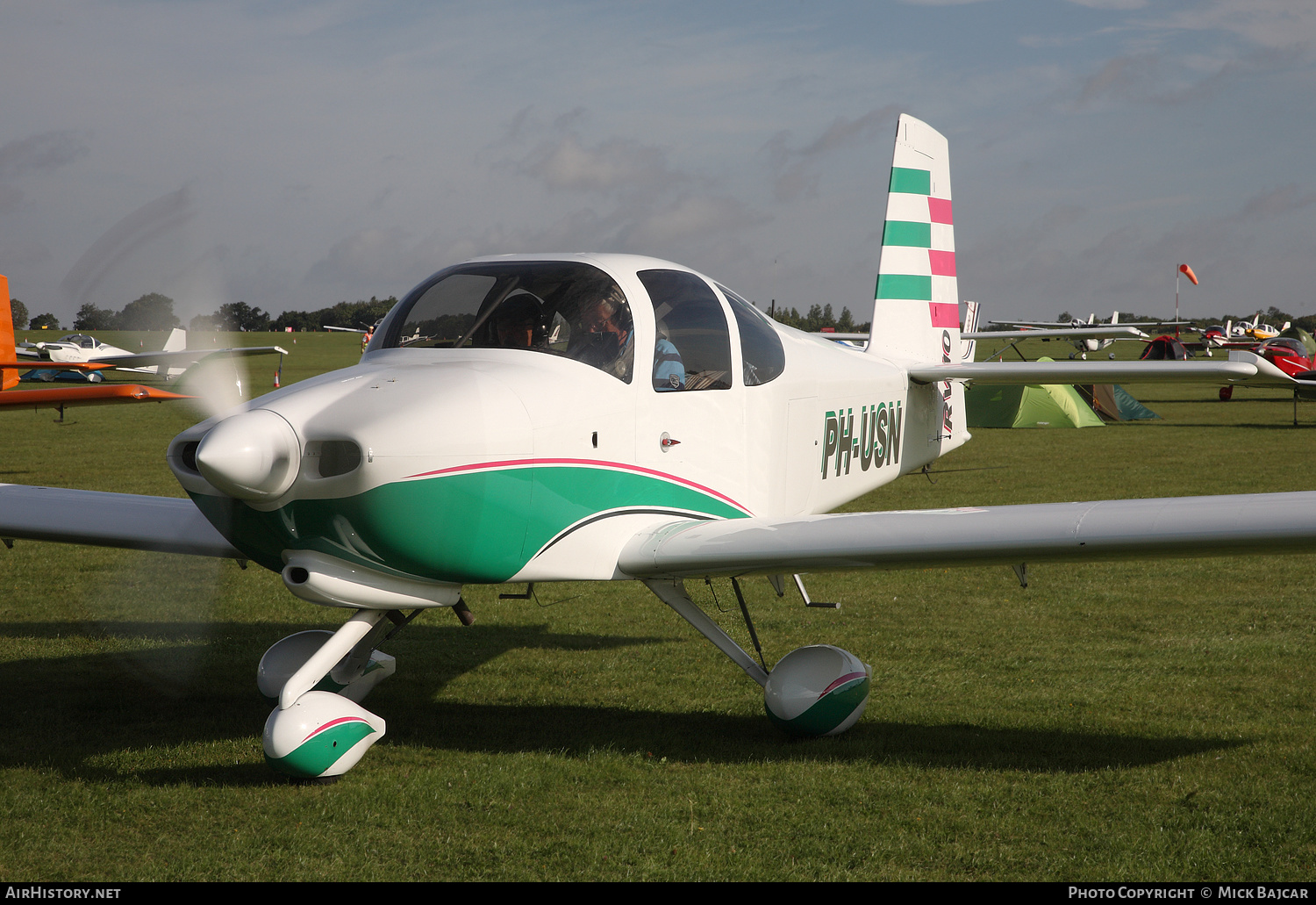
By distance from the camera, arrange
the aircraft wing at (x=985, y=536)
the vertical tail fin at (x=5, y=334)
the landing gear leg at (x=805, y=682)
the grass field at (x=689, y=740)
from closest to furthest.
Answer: the grass field at (x=689, y=740) → the aircraft wing at (x=985, y=536) → the landing gear leg at (x=805, y=682) → the vertical tail fin at (x=5, y=334)

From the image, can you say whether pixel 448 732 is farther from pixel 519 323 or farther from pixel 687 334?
pixel 687 334

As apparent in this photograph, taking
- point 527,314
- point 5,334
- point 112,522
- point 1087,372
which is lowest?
point 112,522

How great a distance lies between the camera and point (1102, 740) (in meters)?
4.71

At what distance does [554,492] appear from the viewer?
4211mm

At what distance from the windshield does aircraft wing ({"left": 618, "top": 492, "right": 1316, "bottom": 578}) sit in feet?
2.80

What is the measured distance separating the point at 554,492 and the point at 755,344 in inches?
68.9

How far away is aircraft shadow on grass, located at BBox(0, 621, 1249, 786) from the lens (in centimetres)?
450

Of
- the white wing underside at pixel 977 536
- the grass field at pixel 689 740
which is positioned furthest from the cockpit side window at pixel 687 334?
the grass field at pixel 689 740

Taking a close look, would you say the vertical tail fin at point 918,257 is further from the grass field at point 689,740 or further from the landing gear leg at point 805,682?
the landing gear leg at point 805,682

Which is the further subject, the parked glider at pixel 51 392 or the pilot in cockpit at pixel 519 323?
the parked glider at pixel 51 392

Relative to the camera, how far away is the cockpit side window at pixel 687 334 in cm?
486

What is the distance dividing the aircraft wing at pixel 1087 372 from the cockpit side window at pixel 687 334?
2592 mm

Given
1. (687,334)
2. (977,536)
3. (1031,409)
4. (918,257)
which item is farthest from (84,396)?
(1031,409)
